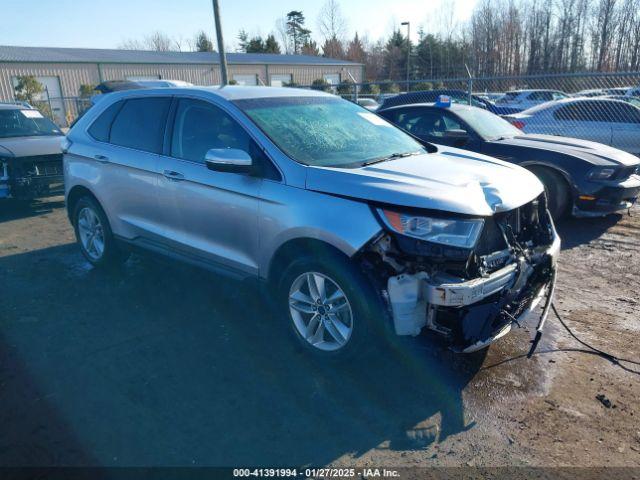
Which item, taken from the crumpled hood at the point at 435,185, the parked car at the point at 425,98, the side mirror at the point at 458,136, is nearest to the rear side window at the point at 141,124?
the crumpled hood at the point at 435,185

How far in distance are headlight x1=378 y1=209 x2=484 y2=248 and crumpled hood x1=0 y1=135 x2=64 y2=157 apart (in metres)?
6.70

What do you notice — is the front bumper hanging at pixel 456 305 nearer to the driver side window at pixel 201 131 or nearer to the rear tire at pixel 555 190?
the driver side window at pixel 201 131

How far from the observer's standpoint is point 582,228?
698cm

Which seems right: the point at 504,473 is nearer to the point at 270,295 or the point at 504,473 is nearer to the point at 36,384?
the point at 270,295

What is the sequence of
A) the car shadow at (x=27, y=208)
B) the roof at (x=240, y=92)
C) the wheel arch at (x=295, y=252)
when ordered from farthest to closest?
1. the car shadow at (x=27, y=208)
2. the roof at (x=240, y=92)
3. the wheel arch at (x=295, y=252)

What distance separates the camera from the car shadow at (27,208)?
8398 mm

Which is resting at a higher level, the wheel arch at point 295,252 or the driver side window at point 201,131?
the driver side window at point 201,131

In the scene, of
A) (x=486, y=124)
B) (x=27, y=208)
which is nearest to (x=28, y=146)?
(x=27, y=208)

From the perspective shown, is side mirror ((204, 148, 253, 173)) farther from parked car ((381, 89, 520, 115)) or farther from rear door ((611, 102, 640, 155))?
rear door ((611, 102, 640, 155))

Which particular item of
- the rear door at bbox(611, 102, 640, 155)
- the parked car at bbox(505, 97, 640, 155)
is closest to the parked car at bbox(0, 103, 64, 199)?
the parked car at bbox(505, 97, 640, 155)

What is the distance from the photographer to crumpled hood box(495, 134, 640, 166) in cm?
677

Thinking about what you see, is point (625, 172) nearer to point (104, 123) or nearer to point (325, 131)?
point (325, 131)

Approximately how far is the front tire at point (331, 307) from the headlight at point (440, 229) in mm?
422

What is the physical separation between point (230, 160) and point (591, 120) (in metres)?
10.6
